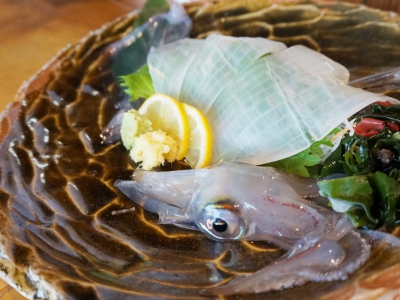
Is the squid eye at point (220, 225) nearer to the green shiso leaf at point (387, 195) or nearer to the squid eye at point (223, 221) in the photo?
the squid eye at point (223, 221)

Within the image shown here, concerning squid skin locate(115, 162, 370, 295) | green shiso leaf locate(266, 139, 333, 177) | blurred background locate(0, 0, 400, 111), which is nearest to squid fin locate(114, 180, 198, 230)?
squid skin locate(115, 162, 370, 295)

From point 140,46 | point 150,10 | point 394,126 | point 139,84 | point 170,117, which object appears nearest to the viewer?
point 394,126

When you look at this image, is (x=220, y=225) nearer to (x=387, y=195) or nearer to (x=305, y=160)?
(x=305, y=160)

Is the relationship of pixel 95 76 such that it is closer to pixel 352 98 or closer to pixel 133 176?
pixel 133 176

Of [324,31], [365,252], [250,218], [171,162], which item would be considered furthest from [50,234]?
[324,31]

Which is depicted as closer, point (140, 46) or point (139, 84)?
point (139, 84)

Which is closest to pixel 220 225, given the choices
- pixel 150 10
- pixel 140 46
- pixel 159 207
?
pixel 159 207
